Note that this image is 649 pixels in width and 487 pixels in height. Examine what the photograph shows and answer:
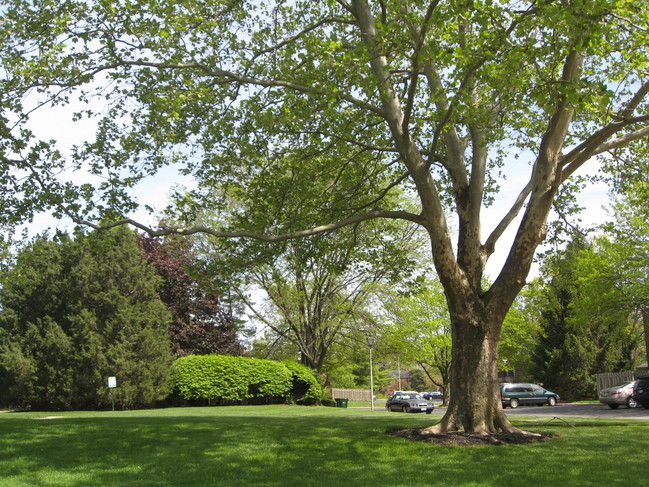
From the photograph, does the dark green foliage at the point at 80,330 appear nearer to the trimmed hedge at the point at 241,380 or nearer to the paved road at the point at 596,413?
the trimmed hedge at the point at 241,380

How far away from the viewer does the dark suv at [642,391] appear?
25.6 m

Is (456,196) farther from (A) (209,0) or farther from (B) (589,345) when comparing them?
(B) (589,345)

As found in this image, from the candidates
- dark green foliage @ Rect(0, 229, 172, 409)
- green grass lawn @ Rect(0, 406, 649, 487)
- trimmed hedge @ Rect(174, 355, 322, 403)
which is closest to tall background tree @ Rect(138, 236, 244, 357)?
trimmed hedge @ Rect(174, 355, 322, 403)

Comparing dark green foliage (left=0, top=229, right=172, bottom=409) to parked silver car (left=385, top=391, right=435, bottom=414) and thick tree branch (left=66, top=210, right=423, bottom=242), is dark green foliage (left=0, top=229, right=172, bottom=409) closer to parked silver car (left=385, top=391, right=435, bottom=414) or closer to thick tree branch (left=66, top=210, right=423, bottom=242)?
parked silver car (left=385, top=391, right=435, bottom=414)

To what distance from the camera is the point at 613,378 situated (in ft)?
110

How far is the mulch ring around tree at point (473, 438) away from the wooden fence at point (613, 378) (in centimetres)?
2551

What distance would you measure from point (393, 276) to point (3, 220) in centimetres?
933

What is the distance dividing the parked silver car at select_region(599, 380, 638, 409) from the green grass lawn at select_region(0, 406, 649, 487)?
55.2ft

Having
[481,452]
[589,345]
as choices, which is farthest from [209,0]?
[589,345]

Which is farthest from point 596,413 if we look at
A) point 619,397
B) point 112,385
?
point 112,385

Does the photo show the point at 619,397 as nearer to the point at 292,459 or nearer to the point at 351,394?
the point at 292,459

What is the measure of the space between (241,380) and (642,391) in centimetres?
1925

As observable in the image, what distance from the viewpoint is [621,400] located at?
27078 millimetres

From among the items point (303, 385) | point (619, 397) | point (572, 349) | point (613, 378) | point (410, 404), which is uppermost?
point (572, 349)
